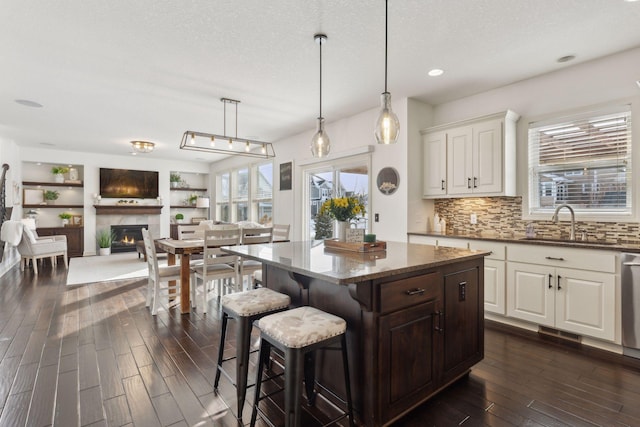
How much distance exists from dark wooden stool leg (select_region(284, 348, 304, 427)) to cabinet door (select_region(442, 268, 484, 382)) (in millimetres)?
1064

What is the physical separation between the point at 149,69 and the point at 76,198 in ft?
23.6

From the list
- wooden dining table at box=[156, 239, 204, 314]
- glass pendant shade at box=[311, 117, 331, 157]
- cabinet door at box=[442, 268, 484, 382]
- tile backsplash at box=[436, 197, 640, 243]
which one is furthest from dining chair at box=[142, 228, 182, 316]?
tile backsplash at box=[436, 197, 640, 243]

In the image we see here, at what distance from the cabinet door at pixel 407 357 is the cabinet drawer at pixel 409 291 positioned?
1.6 inches

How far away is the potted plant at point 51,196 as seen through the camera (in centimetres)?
820

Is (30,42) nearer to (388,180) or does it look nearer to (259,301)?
(259,301)

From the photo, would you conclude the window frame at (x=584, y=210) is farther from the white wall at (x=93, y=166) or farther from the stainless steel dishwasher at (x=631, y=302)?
the white wall at (x=93, y=166)

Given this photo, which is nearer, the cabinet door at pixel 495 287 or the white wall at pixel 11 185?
the cabinet door at pixel 495 287

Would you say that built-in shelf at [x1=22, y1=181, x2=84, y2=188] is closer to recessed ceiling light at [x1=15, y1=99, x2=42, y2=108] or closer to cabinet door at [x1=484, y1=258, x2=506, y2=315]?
recessed ceiling light at [x1=15, y1=99, x2=42, y2=108]

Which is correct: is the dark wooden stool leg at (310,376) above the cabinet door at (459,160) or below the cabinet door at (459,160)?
below

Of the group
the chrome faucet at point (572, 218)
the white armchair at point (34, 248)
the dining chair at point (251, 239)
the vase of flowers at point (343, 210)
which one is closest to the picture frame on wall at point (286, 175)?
the dining chair at point (251, 239)

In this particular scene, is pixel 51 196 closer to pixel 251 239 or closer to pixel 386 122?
pixel 251 239

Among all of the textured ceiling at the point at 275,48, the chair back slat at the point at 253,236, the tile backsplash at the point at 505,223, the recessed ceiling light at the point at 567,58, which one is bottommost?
the chair back slat at the point at 253,236

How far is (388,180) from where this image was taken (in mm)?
4555

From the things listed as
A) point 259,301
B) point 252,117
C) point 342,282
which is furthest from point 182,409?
point 252,117
